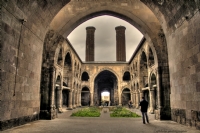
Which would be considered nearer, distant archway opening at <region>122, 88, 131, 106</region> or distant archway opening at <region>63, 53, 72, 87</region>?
distant archway opening at <region>63, 53, 72, 87</region>

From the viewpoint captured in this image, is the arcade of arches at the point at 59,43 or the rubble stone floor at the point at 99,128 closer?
the arcade of arches at the point at 59,43

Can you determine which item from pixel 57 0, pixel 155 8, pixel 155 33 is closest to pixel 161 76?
pixel 155 33

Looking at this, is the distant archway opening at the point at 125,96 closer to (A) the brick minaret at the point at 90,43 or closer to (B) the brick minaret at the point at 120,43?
(B) the brick minaret at the point at 120,43

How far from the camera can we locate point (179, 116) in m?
7.10

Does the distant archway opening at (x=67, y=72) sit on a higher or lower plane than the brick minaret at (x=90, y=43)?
lower

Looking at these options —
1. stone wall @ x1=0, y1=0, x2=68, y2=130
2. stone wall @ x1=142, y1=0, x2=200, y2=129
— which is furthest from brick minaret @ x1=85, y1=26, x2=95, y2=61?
stone wall @ x1=142, y1=0, x2=200, y2=129

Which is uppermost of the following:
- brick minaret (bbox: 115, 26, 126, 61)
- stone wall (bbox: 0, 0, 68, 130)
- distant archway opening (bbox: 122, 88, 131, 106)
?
brick minaret (bbox: 115, 26, 126, 61)

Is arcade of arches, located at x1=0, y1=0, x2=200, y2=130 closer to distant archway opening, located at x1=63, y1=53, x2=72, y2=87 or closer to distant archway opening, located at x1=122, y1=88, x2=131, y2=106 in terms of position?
distant archway opening, located at x1=63, y1=53, x2=72, y2=87

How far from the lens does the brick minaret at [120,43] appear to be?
42156 mm

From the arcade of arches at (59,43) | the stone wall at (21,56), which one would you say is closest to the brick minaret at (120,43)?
the arcade of arches at (59,43)

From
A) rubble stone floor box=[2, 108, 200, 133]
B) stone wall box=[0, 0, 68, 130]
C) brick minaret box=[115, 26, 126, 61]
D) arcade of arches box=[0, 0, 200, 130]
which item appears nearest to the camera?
stone wall box=[0, 0, 68, 130]

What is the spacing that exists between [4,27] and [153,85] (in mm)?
12487

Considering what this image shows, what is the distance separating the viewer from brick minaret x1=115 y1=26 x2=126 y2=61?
138 feet

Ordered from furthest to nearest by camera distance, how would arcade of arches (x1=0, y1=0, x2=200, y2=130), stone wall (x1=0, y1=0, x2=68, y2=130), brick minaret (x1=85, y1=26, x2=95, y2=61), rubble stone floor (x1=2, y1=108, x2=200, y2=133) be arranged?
1. brick minaret (x1=85, y1=26, x2=95, y2=61)
2. rubble stone floor (x1=2, y1=108, x2=200, y2=133)
3. arcade of arches (x1=0, y1=0, x2=200, y2=130)
4. stone wall (x1=0, y1=0, x2=68, y2=130)
